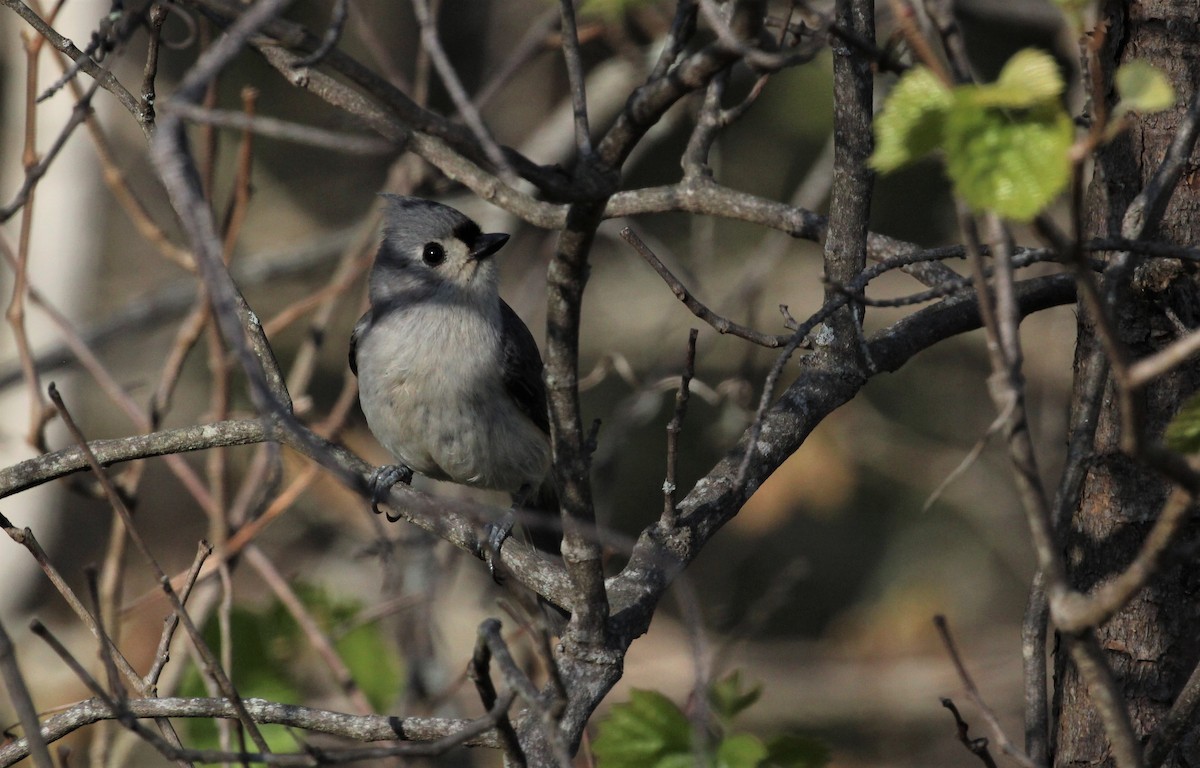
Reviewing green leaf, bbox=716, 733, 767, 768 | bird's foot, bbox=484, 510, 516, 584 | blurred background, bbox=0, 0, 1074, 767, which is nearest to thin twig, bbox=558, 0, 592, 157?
bird's foot, bbox=484, 510, 516, 584

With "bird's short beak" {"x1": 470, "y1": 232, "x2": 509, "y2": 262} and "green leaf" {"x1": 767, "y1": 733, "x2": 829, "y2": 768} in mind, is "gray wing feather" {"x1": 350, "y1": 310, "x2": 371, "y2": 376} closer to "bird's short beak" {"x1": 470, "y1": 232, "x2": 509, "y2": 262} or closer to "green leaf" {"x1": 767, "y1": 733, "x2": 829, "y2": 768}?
"bird's short beak" {"x1": 470, "y1": 232, "x2": 509, "y2": 262}

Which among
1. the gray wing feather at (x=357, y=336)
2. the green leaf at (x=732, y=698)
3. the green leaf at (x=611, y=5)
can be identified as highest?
the gray wing feather at (x=357, y=336)

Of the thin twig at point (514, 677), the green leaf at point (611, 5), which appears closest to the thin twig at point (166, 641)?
the thin twig at point (514, 677)

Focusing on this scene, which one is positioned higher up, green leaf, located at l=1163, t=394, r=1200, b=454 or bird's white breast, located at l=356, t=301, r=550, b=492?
→ bird's white breast, located at l=356, t=301, r=550, b=492

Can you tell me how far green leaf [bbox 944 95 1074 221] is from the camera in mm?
1322

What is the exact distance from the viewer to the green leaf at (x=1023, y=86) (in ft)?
4.38

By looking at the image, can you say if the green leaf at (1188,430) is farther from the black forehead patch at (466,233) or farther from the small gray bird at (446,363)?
the black forehead patch at (466,233)

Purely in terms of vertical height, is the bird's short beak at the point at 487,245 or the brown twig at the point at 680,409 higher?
the bird's short beak at the point at 487,245

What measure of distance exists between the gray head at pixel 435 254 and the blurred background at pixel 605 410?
23.4 inches

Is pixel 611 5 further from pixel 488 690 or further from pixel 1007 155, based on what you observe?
pixel 488 690

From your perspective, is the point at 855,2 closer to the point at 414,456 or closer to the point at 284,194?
the point at 414,456

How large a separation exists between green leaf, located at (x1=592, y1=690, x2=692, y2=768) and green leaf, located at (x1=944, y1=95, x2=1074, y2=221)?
1724mm

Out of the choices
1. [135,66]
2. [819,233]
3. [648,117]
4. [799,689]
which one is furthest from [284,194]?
[648,117]

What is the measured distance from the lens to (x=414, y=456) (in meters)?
4.17
